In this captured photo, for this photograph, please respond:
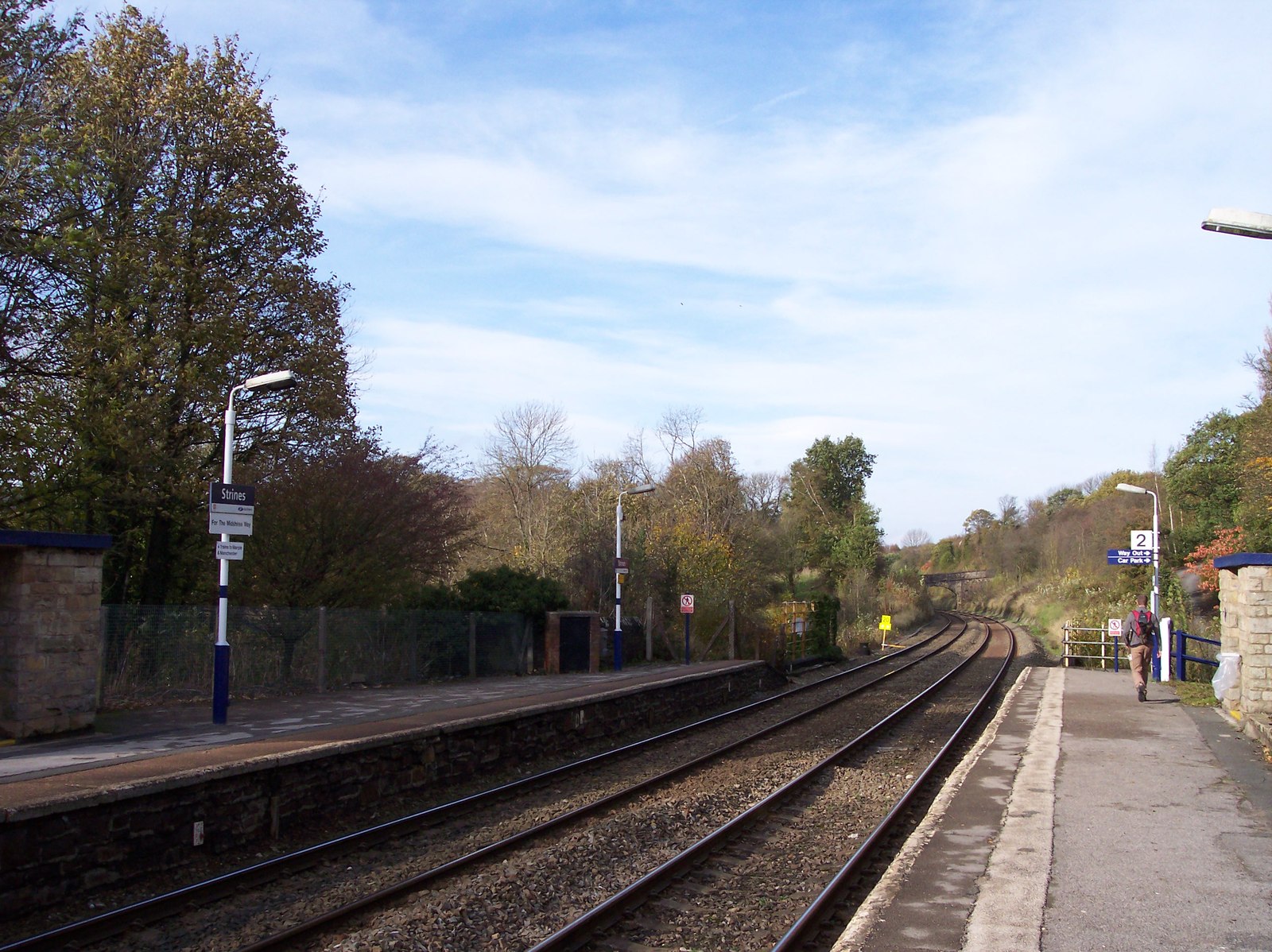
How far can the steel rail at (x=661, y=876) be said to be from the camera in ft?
21.4

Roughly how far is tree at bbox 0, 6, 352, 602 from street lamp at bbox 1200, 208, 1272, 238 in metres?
16.3

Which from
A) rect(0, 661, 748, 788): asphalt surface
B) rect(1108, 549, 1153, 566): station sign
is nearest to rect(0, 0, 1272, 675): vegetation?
rect(0, 661, 748, 788): asphalt surface

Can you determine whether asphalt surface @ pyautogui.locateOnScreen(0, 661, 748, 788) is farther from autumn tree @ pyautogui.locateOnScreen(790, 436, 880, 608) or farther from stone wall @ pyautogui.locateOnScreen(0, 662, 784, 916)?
autumn tree @ pyautogui.locateOnScreen(790, 436, 880, 608)

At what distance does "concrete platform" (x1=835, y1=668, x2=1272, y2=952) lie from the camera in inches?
226

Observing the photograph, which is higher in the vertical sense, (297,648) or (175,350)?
(175,350)

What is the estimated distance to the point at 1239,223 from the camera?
1015cm

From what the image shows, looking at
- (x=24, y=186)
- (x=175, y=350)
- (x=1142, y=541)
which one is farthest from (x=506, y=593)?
(x=1142, y=541)

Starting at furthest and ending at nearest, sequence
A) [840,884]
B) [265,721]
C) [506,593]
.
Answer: [506,593]
[265,721]
[840,884]

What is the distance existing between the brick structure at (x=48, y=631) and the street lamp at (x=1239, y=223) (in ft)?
41.8

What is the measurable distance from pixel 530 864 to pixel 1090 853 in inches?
173

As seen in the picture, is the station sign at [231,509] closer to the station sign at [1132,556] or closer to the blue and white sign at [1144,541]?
the station sign at [1132,556]

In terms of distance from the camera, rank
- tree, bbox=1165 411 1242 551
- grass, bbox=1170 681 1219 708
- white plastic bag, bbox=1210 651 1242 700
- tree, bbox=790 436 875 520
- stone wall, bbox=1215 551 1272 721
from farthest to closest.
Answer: tree, bbox=790 436 875 520, tree, bbox=1165 411 1242 551, grass, bbox=1170 681 1219 708, white plastic bag, bbox=1210 651 1242 700, stone wall, bbox=1215 551 1272 721

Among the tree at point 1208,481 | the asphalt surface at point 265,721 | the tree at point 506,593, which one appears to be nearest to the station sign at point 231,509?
the asphalt surface at point 265,721

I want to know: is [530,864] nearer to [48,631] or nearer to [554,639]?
[48,631]
